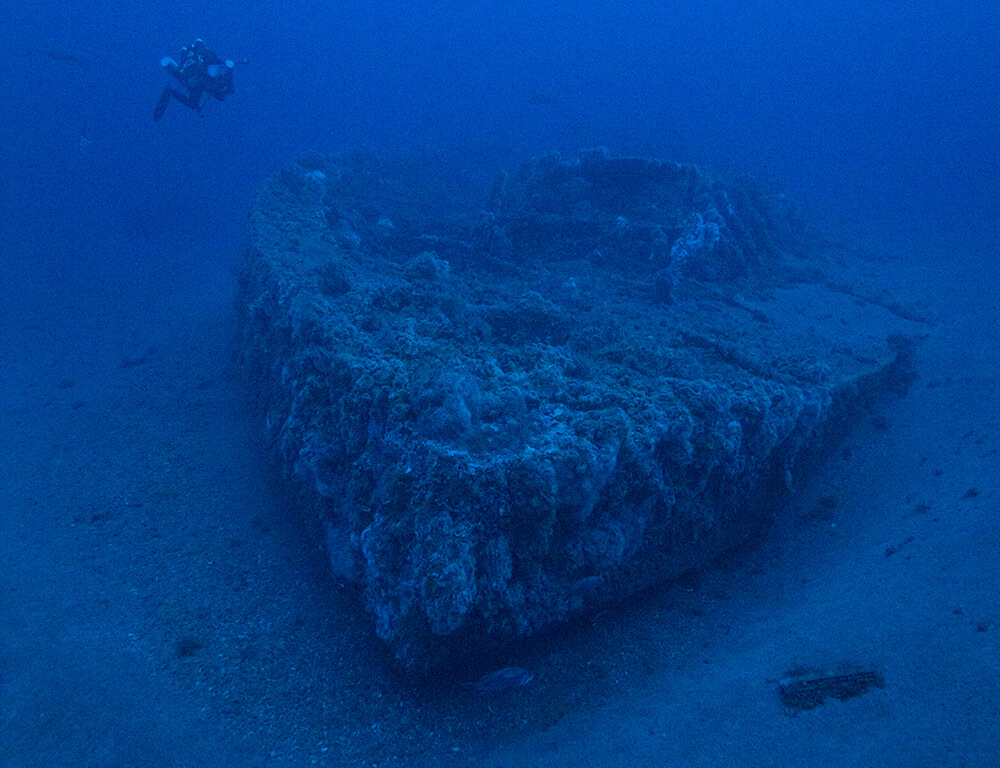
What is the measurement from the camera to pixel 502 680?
212 inches

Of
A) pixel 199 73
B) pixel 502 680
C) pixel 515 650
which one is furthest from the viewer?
pixel 199 73

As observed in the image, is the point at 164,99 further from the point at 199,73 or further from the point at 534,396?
the point at 534,396

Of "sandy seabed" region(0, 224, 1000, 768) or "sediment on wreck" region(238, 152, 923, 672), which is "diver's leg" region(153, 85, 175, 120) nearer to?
"sediment on wreck" region(238, 152, 923, 672)

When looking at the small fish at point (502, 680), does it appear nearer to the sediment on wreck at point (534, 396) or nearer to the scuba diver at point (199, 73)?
the sediment on wreck at point (534, 396)

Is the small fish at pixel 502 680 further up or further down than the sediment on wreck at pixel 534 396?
further down

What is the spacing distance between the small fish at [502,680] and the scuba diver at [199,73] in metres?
16.6

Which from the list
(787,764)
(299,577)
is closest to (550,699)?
(787,764)

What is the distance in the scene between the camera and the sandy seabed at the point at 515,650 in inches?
180

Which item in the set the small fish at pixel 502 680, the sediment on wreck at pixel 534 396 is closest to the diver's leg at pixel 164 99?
the sediment on wreck at pixel 534 396

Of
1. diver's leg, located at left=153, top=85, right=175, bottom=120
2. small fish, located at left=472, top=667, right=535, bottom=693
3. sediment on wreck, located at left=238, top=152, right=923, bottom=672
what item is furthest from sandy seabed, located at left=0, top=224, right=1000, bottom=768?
diver's leg, located at left=153, top=85, right=175, bottom=120

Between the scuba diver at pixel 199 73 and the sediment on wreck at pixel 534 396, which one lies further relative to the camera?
the scuba diver at pixel 199 73

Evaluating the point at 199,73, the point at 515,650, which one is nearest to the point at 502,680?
the point at 515,650

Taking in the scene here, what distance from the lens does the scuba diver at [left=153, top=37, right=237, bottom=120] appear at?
50.0 feet

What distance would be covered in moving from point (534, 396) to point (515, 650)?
2.71 meters
